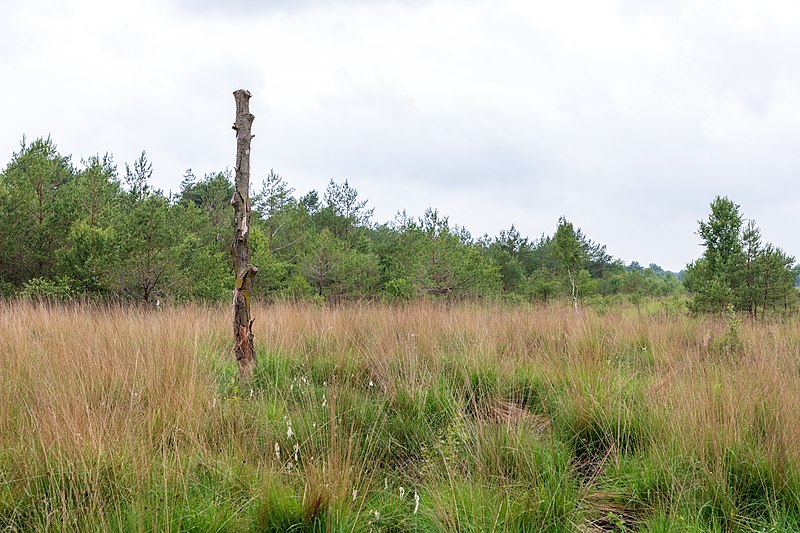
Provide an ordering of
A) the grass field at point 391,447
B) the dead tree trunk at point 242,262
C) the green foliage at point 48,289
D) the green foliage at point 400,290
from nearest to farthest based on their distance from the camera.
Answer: the grass field at point 391,447
the dead tree trunk at point 242,262
the green foliage at point 48,289
the green foliage at point 400,290

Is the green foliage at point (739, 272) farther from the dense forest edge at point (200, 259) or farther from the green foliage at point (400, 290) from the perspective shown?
the green foliage at point (400, 290)

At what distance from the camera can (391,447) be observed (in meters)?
2.82

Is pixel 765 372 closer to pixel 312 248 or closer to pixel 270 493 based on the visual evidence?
pixel 270 493

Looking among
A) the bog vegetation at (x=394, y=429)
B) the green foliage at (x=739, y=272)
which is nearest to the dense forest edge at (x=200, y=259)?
the green foliage at (x=739, y=272)

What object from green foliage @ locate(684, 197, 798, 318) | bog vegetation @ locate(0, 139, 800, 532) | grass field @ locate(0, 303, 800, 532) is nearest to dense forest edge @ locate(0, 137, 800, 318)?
green foliage @ locate(684, 197, 798, 318)

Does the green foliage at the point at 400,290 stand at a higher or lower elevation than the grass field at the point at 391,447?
higher

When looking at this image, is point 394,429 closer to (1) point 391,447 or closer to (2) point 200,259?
(1) point 391,447

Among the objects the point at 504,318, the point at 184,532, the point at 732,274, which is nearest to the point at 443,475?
the point at 184,532

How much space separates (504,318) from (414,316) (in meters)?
1.50

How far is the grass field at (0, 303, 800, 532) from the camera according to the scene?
6.18 feet

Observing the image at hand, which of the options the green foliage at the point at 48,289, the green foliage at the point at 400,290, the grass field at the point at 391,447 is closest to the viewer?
the grass field at the point at 391,447

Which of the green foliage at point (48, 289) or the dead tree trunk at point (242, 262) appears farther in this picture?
the green foliage at point (48, 289)

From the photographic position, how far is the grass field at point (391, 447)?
188 cm

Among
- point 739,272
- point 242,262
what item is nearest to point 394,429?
point 242,262
